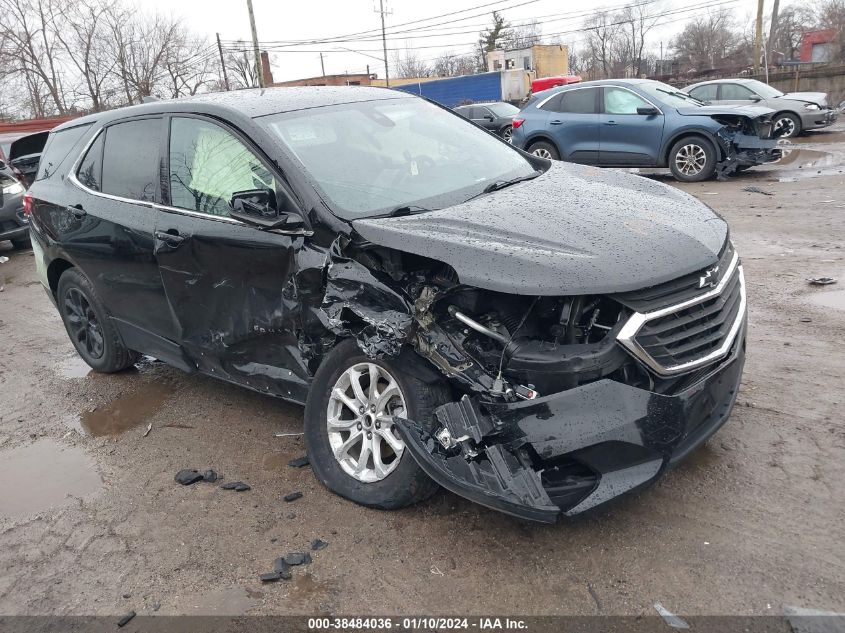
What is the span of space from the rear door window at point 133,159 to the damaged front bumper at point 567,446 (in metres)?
2.62

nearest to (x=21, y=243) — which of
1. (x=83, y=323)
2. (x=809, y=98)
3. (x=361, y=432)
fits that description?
(x=83, y=323)

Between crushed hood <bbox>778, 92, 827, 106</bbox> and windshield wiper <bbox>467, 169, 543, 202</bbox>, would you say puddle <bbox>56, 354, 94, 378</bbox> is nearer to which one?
windshield wiper <bbox>467, 169, 543, 202</bbox>

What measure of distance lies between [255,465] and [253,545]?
759mm

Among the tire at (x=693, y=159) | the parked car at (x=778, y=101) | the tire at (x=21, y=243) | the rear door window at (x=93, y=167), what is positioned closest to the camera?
the rear door window at (x=93, y=167)

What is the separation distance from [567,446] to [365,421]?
105cm

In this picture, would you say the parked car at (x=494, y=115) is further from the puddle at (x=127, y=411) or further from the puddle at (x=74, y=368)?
the puddle at (x=127, y=411)

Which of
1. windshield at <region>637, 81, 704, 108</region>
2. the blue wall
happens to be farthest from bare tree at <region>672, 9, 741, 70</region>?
windshield at <region>637, 81, 704, 108</region>

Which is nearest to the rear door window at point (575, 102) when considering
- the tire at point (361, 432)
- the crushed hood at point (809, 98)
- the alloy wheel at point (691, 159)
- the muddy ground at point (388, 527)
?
the alloy wheel at point (691, 159)

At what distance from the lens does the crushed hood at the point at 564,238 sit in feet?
8.74

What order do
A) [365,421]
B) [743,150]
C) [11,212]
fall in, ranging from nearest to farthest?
[365,421]
[11,212]
[743,150]

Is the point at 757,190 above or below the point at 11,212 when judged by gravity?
below

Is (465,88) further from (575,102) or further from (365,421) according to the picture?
(365,421)

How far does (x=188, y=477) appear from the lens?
3775 millimetres

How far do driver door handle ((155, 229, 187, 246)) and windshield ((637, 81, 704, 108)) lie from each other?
9.91m
